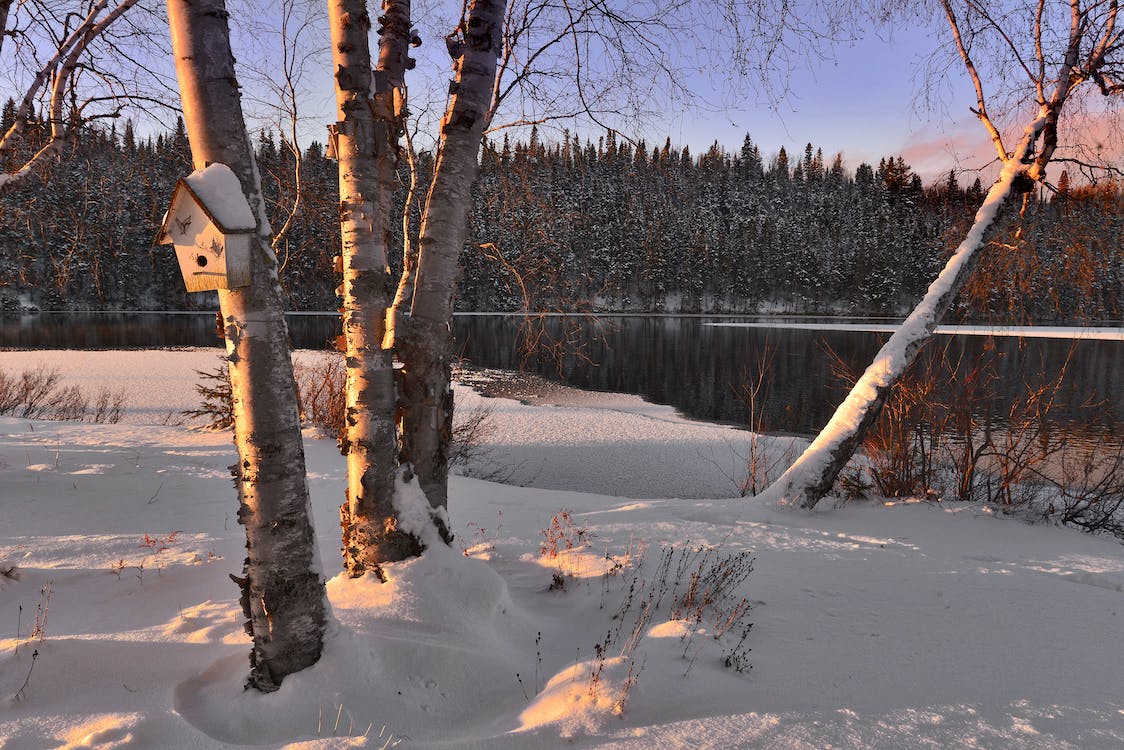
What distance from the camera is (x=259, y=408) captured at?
212cm

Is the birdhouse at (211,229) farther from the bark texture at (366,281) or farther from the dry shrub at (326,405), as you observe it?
the dry shrub at (326,405)

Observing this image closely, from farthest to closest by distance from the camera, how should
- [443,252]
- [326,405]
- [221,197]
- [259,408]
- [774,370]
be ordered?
[774,370] < [326,405] < [443,252] < [259,408] < [221,197]

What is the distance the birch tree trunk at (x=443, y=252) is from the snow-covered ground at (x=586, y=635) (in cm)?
67

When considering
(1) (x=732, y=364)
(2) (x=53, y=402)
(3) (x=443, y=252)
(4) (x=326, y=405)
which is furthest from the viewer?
(1) (x=732, y=364)

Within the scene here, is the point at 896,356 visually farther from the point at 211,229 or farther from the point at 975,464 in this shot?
the point at 211,229

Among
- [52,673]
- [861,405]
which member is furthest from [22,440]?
[861,405]

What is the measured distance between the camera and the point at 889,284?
78.0m

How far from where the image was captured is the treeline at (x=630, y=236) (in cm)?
534

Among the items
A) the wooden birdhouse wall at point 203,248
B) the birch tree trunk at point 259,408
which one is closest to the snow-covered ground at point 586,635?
the birch tree trunk at point 259,408

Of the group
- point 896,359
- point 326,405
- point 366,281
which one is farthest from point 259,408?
point 326,405

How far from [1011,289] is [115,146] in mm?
10143

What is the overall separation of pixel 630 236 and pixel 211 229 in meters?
82.0

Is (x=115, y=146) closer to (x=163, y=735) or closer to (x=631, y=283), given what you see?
(x=163, y=735)

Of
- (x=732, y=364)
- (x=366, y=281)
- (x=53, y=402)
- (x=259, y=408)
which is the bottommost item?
(x=53, y=402)
